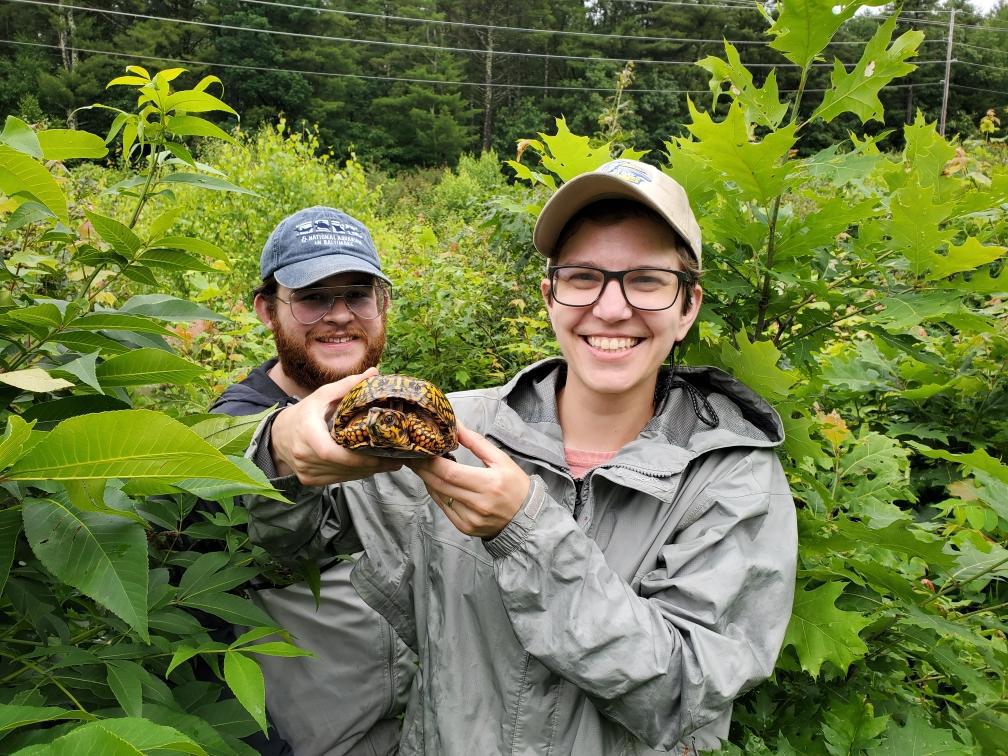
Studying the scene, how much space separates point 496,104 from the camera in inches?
1826

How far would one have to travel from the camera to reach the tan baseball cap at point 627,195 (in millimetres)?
1386

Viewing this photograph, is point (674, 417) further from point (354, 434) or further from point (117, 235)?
point (117, 235)

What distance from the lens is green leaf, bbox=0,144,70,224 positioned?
894 mm

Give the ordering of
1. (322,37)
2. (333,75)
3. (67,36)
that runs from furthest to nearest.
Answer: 1. (333,75)
2. (322,37)
3. (67,36)

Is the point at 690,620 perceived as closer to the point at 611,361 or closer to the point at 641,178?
the point at 611,361

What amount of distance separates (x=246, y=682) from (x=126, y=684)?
0.15 metres

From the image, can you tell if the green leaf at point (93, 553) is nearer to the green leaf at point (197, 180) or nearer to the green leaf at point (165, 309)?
the green leaf at point (165, 309)

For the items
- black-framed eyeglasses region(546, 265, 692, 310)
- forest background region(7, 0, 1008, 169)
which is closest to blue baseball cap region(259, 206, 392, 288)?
black-framed eyeglasses region(546, 265, 692, 310)

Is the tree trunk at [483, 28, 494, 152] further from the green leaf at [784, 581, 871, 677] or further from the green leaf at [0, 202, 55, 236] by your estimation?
the green leaf at [0, 202, 55, 236]

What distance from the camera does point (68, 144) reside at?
1109 mm

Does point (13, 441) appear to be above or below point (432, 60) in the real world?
below

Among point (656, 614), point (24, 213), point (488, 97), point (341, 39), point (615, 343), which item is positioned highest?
point (341, 39)

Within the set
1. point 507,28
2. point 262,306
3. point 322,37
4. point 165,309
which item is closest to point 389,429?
point 165,309

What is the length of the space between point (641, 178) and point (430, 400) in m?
0.62
